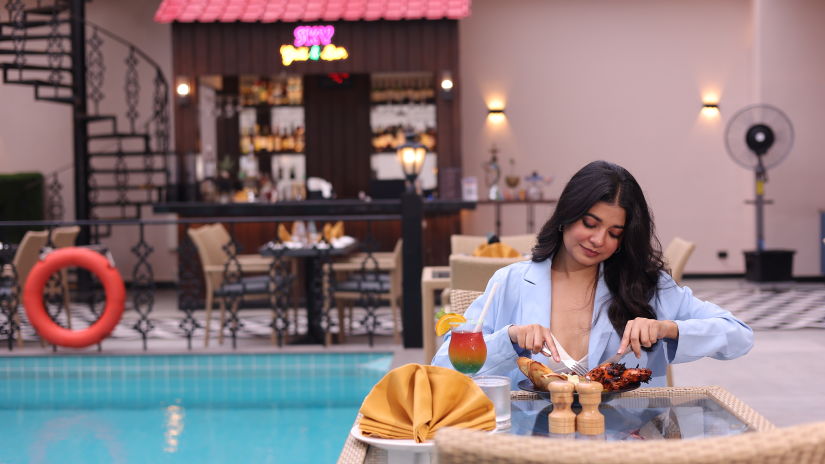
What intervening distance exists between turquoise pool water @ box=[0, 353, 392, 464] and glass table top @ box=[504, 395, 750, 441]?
2768mm

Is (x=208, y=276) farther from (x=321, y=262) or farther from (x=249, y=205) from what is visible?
(x=249, y=205)

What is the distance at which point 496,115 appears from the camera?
459 inches

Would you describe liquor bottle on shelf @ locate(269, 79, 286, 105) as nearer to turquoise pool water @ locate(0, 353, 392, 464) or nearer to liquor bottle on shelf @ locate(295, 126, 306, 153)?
liquor bottle on shelf @ locate(295, 126, 306, 153)

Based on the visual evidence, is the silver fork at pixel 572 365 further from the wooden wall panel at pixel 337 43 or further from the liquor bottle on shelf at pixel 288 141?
the liquor bottle on shelf at pixel 288 141

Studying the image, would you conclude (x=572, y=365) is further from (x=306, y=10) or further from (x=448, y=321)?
(x=306, y=10)

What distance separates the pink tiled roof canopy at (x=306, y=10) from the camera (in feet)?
33.4

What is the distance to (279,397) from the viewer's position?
5965 millimetres

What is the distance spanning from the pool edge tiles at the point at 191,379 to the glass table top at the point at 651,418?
12.7 feet

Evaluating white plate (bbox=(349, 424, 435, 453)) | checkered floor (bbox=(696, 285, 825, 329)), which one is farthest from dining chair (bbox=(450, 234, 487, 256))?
white plate (bbox=(349, 424, 435, 453))

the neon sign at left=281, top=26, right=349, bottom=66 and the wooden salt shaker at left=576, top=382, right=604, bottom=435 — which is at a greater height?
the neon sign at left=281, top=26, right=349, bottom=66

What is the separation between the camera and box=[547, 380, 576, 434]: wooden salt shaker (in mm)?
1829

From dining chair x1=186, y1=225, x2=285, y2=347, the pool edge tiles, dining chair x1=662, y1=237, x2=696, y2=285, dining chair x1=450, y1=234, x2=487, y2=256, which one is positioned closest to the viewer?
dining chair x1=662, y1=237, x2=696, y2=285

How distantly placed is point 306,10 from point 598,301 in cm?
848

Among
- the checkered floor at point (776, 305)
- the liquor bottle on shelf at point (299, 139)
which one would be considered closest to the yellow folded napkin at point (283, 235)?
the checkered floor at point (776, 305)
